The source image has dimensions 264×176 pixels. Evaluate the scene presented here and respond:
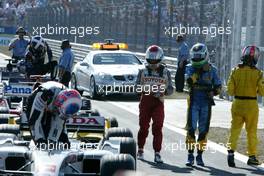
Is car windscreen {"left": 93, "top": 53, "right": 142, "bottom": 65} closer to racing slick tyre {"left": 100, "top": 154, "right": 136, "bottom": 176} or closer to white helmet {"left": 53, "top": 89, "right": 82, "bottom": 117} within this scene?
white helmet {"left": 53, "top": 89, "right": 82, "bottom": 117}

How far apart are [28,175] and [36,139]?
0.84 meters

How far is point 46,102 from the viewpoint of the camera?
9.69 meters

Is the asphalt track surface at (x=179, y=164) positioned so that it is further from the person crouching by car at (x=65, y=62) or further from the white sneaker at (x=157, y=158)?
the person crouching by car at (x=65, y=62)

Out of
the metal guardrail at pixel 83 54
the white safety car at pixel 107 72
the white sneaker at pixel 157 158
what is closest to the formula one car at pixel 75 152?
the white sneaker at pixel 157 158

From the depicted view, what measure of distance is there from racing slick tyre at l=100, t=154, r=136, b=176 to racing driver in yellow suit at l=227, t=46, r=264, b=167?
3611 millimetres

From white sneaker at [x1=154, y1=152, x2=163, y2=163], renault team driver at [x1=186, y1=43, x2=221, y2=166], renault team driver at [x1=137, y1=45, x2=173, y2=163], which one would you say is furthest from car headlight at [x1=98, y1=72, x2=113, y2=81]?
renault team driver at [x1=186, y1=43, x2=221, y2=166]

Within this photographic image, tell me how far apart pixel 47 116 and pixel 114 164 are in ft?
3.64

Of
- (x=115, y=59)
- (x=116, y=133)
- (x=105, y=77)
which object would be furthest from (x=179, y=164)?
(x=115, y=59)

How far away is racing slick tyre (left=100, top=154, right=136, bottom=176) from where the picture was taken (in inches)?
364

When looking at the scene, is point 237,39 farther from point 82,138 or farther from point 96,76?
point 82,138

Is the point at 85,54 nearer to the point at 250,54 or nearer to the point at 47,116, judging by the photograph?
the point at 250,54

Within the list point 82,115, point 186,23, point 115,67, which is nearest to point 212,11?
point 186,23

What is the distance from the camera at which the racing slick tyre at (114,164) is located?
9.24 metres

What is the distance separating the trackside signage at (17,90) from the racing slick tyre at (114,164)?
5.18m
